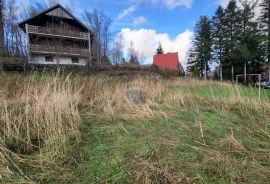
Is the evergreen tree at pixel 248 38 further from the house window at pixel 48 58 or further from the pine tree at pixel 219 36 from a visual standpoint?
the house window at pixel 48 58

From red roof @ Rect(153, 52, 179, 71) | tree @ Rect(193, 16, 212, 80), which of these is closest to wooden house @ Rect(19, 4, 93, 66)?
tree @ Rect(193, 16, 212, 80)

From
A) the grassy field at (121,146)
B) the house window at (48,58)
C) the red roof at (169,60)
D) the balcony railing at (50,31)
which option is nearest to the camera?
the grassy field at (121,146)

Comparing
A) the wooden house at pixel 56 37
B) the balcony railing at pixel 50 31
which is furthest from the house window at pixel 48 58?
the balcony railing at pixel 50 31

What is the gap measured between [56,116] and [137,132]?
47.0 inches

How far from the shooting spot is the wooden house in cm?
2408

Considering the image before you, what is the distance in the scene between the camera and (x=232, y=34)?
108 feet

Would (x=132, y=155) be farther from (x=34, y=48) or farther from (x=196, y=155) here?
(x=34, y=48)

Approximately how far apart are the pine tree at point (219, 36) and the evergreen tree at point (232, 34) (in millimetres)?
617

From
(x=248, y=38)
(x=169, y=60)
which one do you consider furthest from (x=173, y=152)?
(x=169, y=60)

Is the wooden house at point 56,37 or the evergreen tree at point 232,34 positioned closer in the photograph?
the wooden house at point 56,37

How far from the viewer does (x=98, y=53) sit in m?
36.2

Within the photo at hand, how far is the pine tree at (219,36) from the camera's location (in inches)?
1345

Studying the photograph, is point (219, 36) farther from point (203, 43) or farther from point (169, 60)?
point (169, 60)

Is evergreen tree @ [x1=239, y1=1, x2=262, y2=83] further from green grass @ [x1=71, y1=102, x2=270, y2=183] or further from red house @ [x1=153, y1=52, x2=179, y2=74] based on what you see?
green grass @ [x1=71, y1=102, x2=270, y2=183]
